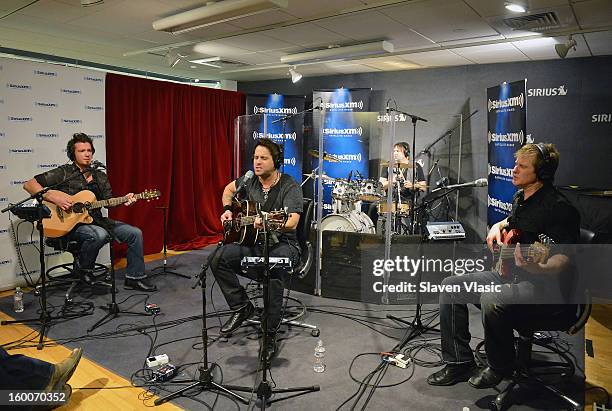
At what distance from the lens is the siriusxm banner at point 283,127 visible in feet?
20.4

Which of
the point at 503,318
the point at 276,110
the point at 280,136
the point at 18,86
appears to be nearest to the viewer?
the point at 503,318

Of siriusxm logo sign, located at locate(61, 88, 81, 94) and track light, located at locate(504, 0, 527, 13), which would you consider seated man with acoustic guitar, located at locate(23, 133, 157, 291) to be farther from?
track light, located at locate(504, 0, 527, 13)

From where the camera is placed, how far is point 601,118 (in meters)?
5.29

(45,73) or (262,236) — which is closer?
(262,236)

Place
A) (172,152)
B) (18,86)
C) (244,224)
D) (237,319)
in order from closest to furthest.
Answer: (244,224), (237,319), (18,86), (172,152)

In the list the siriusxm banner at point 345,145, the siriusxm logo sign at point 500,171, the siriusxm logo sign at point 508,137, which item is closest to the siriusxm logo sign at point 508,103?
the siriusxm logo sign at point 508,137

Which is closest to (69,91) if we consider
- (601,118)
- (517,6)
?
(517,6)

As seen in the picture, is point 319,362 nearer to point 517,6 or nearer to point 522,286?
point 522,286

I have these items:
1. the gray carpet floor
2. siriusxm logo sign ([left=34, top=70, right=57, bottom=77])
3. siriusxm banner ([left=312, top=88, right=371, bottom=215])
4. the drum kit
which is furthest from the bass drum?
siriusxm logo sign ([left=34, top=70, right=57, bottom=77])

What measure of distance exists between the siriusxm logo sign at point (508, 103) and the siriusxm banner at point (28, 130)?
4.58 meters

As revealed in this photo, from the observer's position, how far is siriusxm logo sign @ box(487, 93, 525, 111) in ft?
14.1

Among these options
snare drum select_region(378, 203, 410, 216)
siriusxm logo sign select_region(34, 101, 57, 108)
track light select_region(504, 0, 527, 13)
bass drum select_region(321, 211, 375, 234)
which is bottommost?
bass drum select_region(321, 211, 375, 234)

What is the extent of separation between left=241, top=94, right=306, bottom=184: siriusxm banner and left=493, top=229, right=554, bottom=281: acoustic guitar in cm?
338

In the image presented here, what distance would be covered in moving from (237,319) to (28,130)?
10.4 ft
